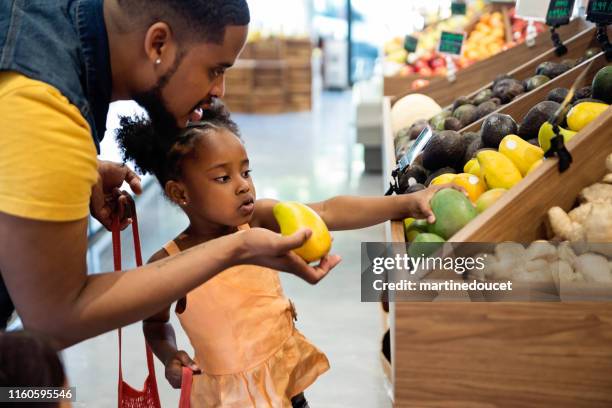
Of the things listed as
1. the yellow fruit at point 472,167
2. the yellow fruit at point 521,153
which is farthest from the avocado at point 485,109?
the yellow fruit at point 521,153

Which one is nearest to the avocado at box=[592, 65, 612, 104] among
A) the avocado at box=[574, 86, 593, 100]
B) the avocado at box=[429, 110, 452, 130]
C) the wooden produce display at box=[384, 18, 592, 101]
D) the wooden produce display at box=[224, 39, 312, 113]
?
the avocado at box=[574, 86, 593, 100]

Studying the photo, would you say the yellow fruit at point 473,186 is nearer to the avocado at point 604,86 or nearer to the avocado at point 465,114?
the avocado at point 604,86

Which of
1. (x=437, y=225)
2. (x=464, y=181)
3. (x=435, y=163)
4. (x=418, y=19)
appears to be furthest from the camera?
(x=418, y=19)

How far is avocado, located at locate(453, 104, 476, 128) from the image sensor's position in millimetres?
2725

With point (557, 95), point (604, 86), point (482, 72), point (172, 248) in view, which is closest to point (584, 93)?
point (557, 95)

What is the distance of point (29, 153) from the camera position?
1124 mm

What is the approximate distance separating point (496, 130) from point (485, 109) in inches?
22.1

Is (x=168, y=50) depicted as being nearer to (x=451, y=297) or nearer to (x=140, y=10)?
(x=140, y=10)

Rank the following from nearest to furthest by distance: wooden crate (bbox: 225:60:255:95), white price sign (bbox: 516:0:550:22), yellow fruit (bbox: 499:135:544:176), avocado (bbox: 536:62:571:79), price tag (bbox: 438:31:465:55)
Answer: yellow fruit (bbox: 499:135:544:176)
avocado (bbox: 536:62:571:79)
white price sign (bbox: 516:0:550:22)
price tag (bbox: 438:31:465:55)
wooden crate (bbox: 225:60:255:95)

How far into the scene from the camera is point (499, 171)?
183 cm

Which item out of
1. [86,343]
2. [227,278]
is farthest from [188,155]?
[86,343]

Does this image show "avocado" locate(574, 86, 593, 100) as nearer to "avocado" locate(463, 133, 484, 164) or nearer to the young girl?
"avocado" locate(463, 133, 484, 164)

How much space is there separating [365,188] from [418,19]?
1862 mm

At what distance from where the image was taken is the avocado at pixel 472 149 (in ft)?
7.31
